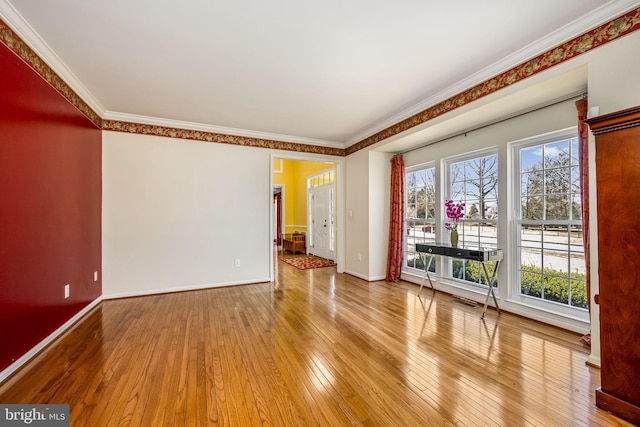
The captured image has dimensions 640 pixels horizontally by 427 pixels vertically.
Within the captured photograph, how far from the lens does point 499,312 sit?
326 centimetres

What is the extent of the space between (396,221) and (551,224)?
219 cm

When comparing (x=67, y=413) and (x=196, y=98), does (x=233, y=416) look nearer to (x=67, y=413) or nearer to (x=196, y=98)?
(x=67, y=413)

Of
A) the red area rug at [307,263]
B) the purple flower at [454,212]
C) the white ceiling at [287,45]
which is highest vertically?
the white ceiling at [287,45]

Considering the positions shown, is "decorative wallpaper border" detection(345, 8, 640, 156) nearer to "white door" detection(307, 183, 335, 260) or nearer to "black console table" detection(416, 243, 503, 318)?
"black console table" detection(416, 243, 503, 318)

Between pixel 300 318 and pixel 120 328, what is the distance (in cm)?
188

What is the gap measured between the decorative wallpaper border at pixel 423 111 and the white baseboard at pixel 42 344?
2343mm

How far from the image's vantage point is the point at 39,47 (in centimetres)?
231

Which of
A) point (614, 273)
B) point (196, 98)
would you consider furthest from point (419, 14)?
point (196, 98)

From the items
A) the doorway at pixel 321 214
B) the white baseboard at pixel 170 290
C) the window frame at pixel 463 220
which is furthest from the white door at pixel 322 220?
the window frame at pixel 463 220

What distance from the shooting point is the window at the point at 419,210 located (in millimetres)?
4477

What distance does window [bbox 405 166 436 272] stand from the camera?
4477 mm

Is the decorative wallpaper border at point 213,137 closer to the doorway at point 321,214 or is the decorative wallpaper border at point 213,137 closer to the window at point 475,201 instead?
the doorway at point 321,214

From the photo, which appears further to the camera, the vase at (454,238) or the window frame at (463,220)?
the vase at (454,238)

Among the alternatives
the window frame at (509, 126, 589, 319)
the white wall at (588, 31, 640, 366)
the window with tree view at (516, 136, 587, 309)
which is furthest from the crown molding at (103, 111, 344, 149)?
the white wall at (588, 31, 640, 366)
